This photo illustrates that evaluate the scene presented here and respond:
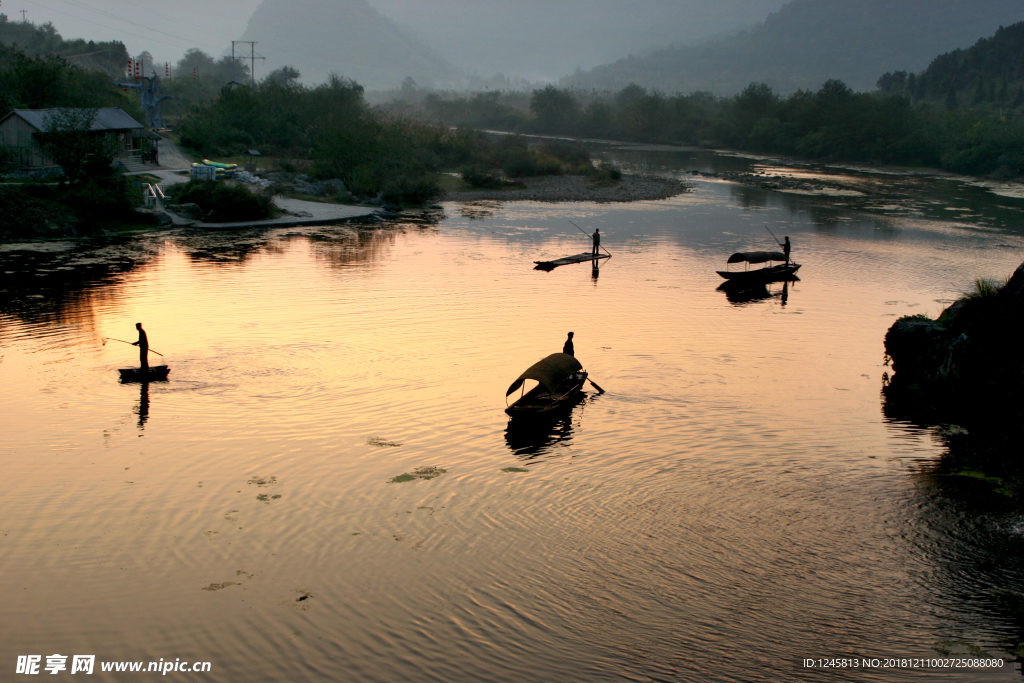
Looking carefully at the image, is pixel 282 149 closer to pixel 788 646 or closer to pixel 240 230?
pixel 240 230

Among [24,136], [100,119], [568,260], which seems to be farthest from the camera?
[100,119]

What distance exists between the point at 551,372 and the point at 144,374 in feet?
40.2

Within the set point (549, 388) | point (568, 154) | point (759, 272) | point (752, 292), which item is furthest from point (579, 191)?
point (549, 388)

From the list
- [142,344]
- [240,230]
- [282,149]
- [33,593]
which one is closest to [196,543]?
[33,593]

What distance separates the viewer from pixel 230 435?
19.5 meters

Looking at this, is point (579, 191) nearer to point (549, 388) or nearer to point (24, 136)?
point (24, 136)

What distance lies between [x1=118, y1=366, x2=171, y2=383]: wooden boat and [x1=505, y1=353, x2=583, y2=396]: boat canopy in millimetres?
10645

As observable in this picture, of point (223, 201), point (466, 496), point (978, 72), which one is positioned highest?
point (978, 72)

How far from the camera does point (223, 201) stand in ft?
175

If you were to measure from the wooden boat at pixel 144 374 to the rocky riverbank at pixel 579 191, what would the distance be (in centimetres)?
5016

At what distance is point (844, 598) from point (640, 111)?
146 m

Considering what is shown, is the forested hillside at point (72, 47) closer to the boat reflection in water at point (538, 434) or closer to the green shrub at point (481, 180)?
the green shrub at point (481, 180)

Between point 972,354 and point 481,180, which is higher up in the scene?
point 481,180

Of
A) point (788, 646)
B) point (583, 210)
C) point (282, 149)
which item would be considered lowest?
point (788, 646)
